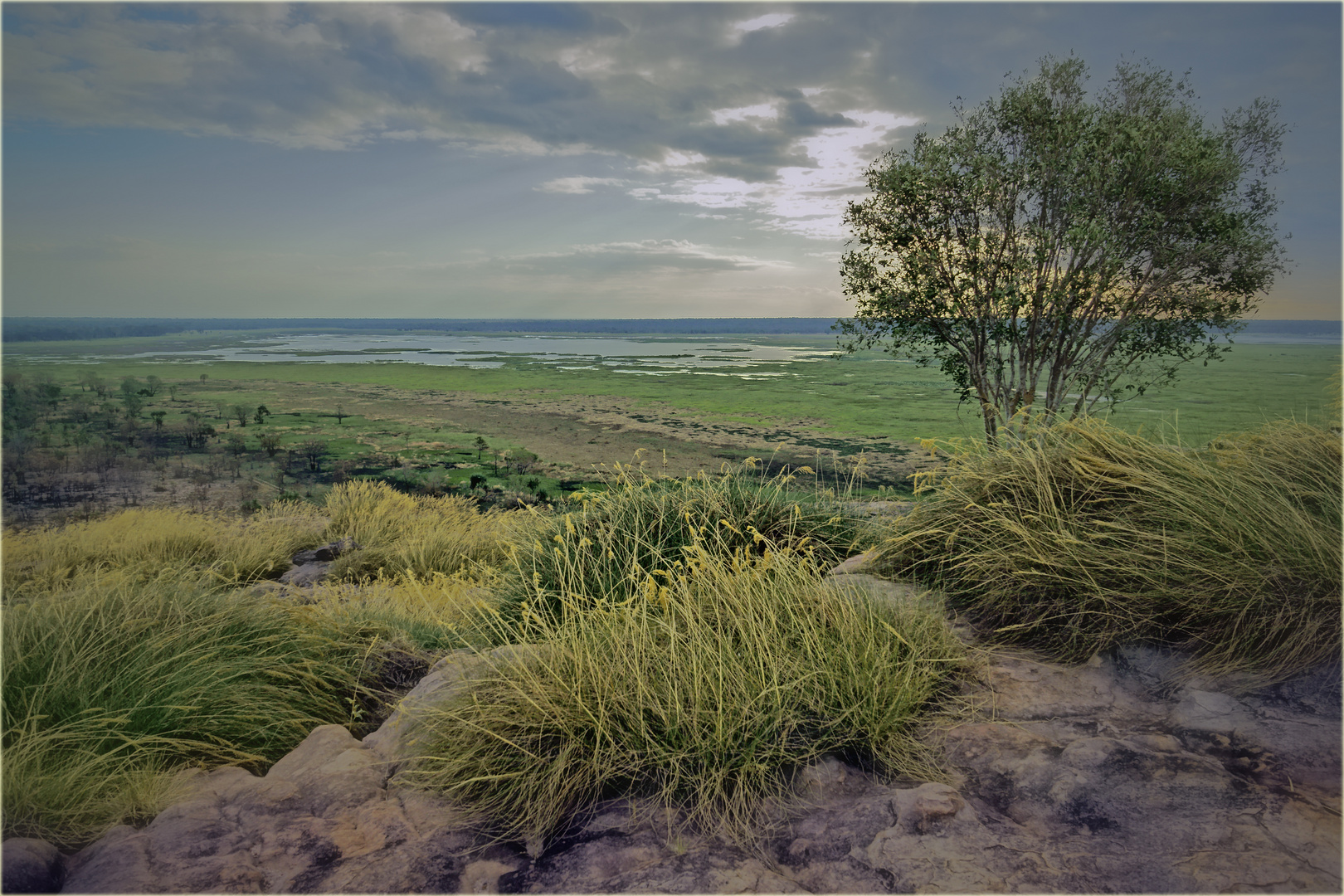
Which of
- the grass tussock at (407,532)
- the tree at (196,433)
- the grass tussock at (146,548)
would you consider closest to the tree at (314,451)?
the tree at (196,433)

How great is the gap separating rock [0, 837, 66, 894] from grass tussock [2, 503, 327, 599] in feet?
17.5

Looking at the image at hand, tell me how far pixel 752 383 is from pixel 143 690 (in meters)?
49.9

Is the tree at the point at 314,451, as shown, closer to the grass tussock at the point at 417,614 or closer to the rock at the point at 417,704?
the grass tussock at the point at 417,614

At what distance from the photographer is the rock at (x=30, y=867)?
2.66 metres

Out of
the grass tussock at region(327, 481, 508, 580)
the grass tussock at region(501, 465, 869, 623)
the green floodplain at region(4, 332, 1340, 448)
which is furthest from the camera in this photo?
the green floodplain at region(4, 332, 1340, 448)

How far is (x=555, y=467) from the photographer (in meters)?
21.9

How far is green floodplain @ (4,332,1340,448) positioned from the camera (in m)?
32.9

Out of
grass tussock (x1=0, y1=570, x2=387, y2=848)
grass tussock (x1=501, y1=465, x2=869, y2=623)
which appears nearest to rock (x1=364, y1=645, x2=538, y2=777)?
grass tussock (x1=0, y1=570, x2=387, y2=848)

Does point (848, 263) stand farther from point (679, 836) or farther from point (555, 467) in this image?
point (555, 467)

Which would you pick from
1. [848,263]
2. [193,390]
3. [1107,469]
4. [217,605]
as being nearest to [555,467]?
[848,263]

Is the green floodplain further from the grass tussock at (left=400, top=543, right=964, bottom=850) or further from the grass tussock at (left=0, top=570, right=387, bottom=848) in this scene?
the grass tussock at (left=0, top=570, right=387, bottom=848)

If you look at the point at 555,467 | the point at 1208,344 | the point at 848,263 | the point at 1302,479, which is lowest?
the point at 555,467

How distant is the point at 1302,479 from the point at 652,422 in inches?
1031

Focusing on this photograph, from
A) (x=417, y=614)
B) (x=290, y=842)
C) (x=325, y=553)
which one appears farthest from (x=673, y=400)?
(x=290, y=842)
